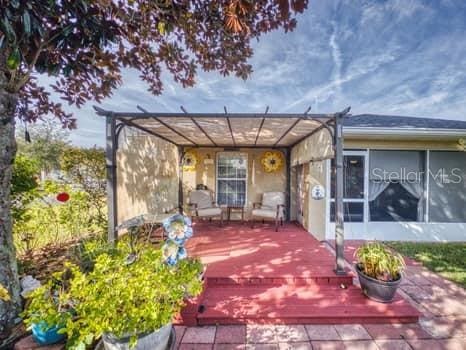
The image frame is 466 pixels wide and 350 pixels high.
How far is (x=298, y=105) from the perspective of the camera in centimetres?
1288

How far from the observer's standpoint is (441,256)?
414cm

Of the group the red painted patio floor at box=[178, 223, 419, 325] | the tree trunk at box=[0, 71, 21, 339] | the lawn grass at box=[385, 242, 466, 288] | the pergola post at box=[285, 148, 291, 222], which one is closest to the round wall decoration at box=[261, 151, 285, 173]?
the pergola post at box=[285, 148, 291, 222]

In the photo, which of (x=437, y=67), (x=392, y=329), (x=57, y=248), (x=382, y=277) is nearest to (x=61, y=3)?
(x=57, y=248)

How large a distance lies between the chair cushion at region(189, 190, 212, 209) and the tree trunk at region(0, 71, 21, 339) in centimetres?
444

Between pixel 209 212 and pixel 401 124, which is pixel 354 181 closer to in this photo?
pixel 401 124

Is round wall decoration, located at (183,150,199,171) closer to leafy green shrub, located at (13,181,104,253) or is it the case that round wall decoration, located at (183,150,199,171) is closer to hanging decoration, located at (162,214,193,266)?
leafy green shrub, located at (13,181,104,253)

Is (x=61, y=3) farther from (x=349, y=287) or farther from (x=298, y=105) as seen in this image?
(x=298, y=105)

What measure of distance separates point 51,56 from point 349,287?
186 inches

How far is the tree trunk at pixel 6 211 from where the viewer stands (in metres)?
2.11

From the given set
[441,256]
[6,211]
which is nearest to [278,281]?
[6,211]

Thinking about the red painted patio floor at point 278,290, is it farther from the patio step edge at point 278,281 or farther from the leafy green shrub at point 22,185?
the leafy green shrub at point 22,185

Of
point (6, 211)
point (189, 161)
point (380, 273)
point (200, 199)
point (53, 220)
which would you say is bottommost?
point (380, 273)

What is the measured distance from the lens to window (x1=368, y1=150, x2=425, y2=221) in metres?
5.14

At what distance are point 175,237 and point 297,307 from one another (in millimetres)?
1664
